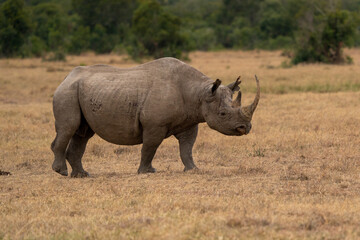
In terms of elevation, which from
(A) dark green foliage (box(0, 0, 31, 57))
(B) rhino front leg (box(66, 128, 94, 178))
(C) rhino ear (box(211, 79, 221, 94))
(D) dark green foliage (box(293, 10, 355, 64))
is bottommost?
(A) dark green foliage (box(0, 0, 31, 57))

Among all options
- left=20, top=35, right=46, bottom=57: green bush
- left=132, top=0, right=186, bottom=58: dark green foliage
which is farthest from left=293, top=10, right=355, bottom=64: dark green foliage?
left=20, top=35, right=46, bottom=57: green bush

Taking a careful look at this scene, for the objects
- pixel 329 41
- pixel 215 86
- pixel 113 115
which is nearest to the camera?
pixel 215 86

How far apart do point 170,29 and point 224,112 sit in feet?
87.2

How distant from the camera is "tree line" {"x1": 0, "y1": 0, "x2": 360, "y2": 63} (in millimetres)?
32469

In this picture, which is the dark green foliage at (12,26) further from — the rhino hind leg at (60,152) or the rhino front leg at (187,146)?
the rhino front leg at (187,146)

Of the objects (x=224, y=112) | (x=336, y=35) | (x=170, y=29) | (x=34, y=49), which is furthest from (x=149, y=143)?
(x=34, y=49)

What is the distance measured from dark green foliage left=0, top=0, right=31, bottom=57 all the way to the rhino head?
1157 inches

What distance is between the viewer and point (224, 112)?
932 cm

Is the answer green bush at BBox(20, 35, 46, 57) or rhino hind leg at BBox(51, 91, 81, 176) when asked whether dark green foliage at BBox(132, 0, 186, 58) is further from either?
rhino hind leg at BBox(51, 91, 81, 176)

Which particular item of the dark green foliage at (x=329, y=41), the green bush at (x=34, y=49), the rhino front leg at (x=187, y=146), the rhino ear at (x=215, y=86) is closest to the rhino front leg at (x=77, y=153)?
the rhino front leg at (x=187, y=146)

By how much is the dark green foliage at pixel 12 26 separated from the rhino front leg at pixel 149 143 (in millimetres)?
29080

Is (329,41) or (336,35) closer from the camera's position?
(336,35)

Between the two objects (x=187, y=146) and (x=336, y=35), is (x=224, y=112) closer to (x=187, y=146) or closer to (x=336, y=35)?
(x=187, y=146)

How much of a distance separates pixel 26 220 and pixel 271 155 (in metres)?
5.59
